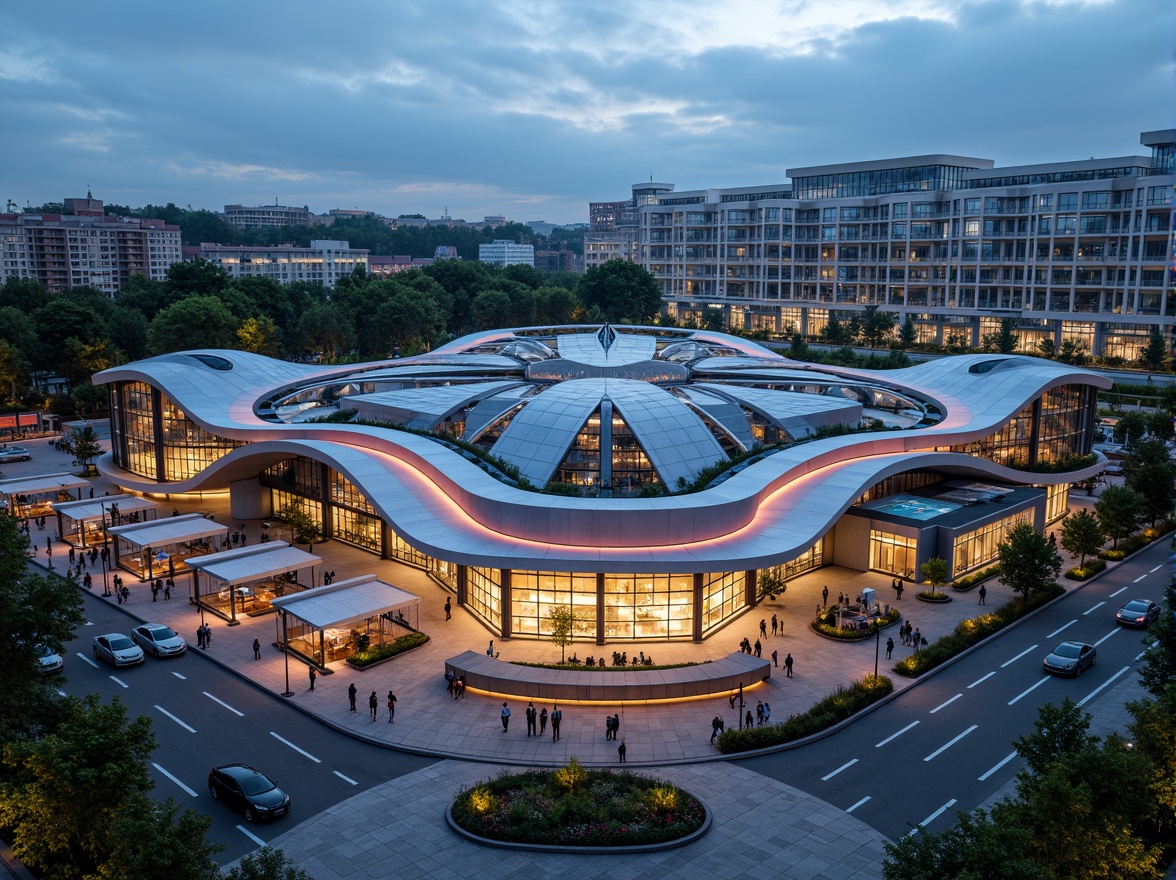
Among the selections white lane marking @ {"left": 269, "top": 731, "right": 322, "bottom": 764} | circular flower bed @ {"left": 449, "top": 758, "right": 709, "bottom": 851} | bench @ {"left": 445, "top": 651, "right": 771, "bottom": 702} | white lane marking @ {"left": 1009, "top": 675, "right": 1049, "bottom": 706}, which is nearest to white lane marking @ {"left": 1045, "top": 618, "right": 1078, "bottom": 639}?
white lane marking @ {"left": 1009, "top": 675, "right": 1049, "bottom": 706}

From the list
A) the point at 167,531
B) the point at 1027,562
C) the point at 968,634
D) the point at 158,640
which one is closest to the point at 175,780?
the point at 158,640

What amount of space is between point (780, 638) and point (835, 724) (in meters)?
9.44

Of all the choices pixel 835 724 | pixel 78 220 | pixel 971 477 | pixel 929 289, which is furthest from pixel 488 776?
pixel 78 220

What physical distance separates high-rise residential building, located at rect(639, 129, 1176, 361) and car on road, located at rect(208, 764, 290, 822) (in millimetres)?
96413

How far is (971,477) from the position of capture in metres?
64.5

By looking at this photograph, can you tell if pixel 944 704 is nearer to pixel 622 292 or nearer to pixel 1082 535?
pixel 1082 535

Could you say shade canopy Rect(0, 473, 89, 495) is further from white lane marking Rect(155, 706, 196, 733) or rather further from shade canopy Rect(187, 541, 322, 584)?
white lane marking Rect(155, 706, 196, 733)

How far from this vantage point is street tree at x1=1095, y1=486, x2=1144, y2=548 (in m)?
57.0

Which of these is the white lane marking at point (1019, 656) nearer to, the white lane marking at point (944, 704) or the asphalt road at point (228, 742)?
the white lane marking at point (944, 704)

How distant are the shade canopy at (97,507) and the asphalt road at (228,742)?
1911 centimetres

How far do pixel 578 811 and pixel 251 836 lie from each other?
34.5ft

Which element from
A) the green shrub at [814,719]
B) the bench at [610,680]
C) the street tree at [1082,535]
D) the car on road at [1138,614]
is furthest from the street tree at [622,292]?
the green shrub at [814,719]

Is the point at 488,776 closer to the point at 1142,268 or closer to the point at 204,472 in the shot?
the point at 204,472

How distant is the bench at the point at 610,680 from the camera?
1480 inches
